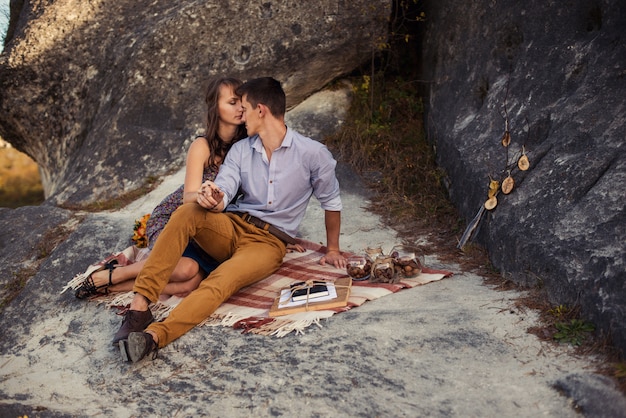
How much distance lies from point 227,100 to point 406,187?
236cm

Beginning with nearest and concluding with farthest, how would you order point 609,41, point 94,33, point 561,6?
point 609,41, point 561,6, point 94,33

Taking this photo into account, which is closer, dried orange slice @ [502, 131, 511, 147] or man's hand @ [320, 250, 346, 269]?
man's hand @ [320, 250, 346, 269]

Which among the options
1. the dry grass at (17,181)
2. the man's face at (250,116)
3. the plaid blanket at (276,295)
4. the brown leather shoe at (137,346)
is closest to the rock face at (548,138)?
the plaid blanket at (276,295)

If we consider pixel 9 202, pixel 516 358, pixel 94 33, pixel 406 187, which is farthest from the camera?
pixel 9 202

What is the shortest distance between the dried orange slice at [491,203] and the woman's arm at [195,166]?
6.79ft

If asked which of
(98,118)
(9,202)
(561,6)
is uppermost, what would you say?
(561,6)

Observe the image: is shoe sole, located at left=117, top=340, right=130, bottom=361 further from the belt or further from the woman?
the belt

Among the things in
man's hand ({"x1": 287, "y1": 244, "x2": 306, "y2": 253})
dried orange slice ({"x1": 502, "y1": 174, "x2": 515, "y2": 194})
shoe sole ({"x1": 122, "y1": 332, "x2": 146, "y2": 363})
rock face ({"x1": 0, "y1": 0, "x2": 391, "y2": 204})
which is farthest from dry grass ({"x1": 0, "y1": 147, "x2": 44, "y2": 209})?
dried orange slice ({"x1": 502, "y1": 174, "x2": 515, "y2": 194})

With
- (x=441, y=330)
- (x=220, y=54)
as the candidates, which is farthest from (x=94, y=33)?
(x=441, y=330)

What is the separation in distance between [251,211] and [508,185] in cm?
186

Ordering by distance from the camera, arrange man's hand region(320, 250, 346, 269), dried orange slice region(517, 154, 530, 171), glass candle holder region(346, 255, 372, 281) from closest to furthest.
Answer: glass candle holder region(346, 255, 372, 281) → dried orange slice region(517, 154, 530, 171) → man's hand region(320, 250, 346, 269)

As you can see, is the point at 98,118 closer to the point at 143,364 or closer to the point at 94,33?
the point at 94,33

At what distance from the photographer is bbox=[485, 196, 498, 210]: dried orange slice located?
5.20m

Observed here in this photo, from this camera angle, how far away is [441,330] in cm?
397
